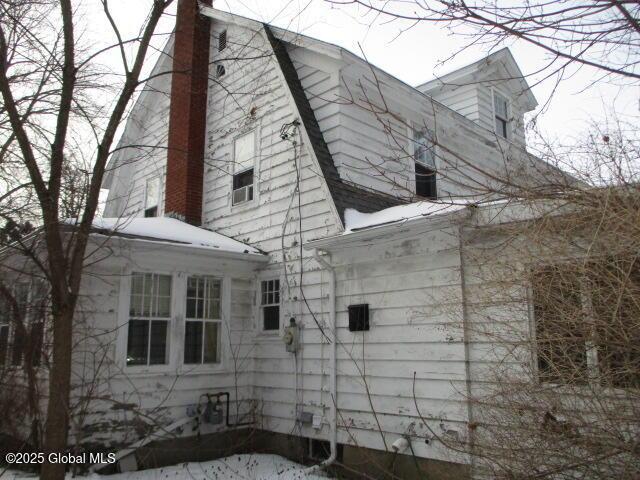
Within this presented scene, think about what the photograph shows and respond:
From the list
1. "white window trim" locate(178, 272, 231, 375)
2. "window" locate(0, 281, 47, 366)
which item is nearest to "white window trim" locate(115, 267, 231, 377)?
"white window trim" locate(178, 272, 231, 375)

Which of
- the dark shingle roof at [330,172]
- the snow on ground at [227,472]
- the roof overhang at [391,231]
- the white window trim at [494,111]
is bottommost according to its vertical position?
the snow on ground at [227,472]

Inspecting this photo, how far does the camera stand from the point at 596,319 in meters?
3.89

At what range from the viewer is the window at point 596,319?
381 cm

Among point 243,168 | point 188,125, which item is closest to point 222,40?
point 188,125

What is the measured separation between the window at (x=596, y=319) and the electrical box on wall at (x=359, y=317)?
3.54m

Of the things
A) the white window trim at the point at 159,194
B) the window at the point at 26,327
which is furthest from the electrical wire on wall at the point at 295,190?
the white window trim at the point at 159,194

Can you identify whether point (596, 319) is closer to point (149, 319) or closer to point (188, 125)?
point (149, 319)

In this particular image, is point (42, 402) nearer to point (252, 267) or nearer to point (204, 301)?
point (204, 301)

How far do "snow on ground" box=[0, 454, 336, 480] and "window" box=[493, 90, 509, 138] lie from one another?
10.9 meters

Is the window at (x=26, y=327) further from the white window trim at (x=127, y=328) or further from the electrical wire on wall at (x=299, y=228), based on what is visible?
the electrical wire on wall at (x=299, y=228)

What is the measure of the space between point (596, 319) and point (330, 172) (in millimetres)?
5668

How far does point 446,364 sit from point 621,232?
3.46 metres

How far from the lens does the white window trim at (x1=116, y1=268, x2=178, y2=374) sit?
819 centimetres

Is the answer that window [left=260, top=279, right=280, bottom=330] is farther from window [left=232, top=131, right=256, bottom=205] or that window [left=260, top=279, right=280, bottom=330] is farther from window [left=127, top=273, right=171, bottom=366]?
window [left=232, top=131, right=256, bottom=205]
